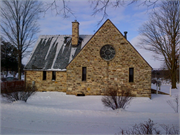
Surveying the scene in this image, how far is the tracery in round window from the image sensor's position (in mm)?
16047

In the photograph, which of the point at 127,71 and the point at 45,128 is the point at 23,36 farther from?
the point at 45,128

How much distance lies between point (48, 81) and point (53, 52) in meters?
4.08

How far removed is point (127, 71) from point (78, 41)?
865 centimetres

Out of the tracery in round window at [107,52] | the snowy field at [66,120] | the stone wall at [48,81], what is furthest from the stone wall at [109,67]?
the snowy field at [66,120]

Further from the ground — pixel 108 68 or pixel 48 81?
pixel 108 68

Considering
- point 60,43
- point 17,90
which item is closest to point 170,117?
point 17,90

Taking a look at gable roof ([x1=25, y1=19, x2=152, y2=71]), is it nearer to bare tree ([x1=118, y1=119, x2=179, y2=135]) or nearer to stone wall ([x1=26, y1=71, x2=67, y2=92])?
stone wall ([x1=26, y1=71, x2=67, y2=92])

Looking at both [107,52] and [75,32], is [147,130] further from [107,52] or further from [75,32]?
[75,32]

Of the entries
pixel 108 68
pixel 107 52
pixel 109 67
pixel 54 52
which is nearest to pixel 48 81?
pixel 54 52

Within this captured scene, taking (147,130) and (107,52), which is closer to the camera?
(147,130)

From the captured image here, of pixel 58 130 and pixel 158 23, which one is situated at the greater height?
pixel 158 23

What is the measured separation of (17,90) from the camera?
422 inches

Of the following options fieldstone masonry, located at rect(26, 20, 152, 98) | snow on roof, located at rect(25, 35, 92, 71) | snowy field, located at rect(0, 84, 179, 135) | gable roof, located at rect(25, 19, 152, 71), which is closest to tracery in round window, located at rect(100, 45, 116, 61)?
fieldstone masonry, located at rect(26, 20, 152, 98)

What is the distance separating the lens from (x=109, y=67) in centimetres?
1599
